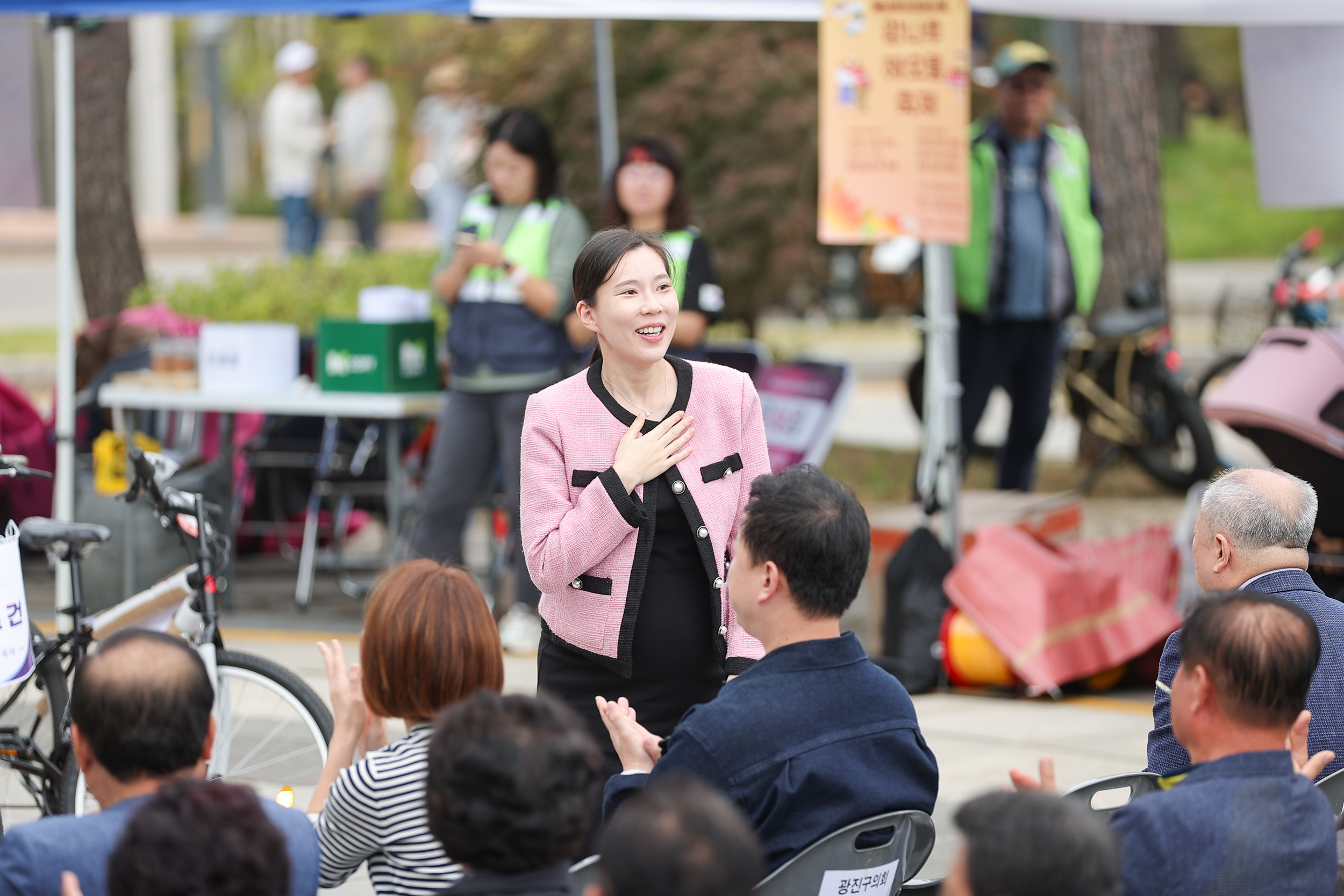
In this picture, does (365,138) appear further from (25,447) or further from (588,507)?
(588,507)

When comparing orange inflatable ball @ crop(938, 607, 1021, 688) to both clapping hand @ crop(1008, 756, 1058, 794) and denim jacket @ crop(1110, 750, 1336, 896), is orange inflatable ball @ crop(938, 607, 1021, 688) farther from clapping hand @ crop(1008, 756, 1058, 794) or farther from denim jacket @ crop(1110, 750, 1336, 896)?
denim jacket @ crop(1110, 750, 1336, 896)

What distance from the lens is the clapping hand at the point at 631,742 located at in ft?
9.50

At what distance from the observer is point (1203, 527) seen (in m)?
3.32

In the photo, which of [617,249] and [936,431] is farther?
[936,431]

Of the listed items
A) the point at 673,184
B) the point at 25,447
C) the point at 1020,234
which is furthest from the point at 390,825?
the point at 1020,234

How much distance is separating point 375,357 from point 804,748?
4.41 meters

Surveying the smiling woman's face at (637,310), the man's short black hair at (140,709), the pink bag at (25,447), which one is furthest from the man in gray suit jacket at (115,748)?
the pink bag at (25,447)

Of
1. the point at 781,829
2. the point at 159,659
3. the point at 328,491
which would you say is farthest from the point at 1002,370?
the point at 159,659

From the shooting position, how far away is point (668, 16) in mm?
5992

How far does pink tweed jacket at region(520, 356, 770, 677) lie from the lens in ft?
10.7

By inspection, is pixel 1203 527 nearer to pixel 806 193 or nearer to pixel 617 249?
pixel 617 249

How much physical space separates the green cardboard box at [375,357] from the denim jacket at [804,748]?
4242 millimetres

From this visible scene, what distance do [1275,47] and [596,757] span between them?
5135mm

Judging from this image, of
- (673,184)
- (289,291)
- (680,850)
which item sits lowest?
(680,850)
